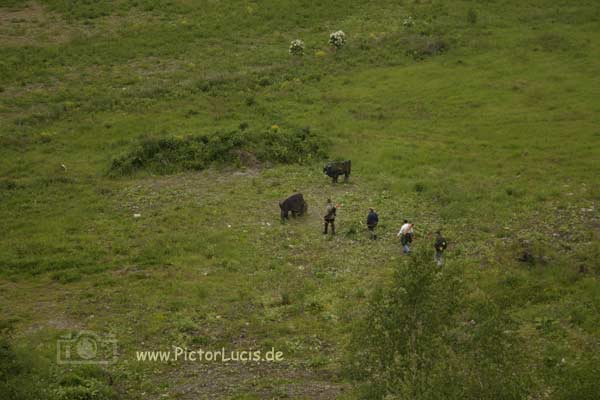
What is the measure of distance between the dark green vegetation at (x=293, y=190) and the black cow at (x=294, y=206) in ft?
2.01

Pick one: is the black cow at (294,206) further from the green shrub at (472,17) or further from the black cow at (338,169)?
the green shrub at (472,17)

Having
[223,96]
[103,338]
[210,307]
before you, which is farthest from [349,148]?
[103,338]

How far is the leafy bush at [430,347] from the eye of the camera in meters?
15.6

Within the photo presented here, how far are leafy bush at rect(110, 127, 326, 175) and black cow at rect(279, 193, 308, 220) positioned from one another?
25.0 ft

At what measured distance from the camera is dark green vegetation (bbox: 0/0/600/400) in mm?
21828

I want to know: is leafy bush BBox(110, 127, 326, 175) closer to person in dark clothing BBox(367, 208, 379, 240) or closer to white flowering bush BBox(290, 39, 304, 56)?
person in dark clothing BBox(367, 208, 379, 240)

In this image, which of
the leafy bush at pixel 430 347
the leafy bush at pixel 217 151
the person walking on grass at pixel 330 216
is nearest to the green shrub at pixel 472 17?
the leafy bush at pixel 217 151

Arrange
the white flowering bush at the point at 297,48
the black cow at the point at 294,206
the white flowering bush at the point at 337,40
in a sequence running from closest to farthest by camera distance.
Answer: the black cow at the point at 294,206, the white flowering bush at the point at 297,48, the white flowering bush at the point at 337,40

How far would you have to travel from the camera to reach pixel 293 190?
38156mm

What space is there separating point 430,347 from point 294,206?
18.2 m

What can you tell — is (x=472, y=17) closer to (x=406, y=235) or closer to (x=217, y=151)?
(x=217, y=151)

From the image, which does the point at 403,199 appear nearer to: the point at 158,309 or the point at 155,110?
the point at 158,309

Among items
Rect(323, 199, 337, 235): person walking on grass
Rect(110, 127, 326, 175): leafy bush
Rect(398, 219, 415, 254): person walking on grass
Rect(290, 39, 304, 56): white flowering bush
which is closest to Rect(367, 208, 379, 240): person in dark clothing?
Rect(323, 199, 337, 235): person walking on grass

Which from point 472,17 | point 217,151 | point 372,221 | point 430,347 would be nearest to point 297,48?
point 472,17
